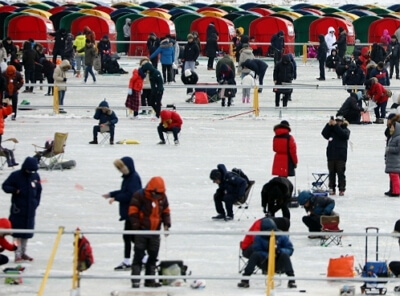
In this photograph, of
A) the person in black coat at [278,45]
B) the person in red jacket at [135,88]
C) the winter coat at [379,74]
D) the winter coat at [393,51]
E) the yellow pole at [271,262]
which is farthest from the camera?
the person in black coat at [278,45]

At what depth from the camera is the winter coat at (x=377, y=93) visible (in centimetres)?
2870

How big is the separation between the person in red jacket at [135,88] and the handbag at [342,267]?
13262 mm

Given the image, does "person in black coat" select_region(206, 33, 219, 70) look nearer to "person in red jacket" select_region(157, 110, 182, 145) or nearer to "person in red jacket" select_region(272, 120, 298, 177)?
"person in red jacket" select_region(157, 110, 182, 145)

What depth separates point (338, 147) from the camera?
810 inches

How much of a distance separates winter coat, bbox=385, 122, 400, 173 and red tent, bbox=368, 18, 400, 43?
86.9ft

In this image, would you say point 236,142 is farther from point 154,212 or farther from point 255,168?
point 154,212

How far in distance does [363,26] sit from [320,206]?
3177 cm

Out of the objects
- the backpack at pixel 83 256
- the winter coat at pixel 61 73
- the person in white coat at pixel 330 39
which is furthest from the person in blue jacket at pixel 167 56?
the backpack at pixel 83 256

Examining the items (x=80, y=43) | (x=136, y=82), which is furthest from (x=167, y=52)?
(x=136, y=82)

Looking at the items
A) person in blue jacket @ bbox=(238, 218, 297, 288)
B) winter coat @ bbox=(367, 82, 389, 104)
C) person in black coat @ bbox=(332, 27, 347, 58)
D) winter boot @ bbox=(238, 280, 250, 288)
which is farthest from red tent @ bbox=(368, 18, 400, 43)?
person in blue jacket @ bbox=(238, 218, 297, 288)

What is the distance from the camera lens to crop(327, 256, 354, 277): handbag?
1523cm

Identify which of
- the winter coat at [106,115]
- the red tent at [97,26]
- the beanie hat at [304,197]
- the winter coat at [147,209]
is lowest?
the beanie hat at [304,197]

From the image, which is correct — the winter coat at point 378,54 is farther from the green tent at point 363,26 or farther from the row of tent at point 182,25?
the green tent at point 363,26

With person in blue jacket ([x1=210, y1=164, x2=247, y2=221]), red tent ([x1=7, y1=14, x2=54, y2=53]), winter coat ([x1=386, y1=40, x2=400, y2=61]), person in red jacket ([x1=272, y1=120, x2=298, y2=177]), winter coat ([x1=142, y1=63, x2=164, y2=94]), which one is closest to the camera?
person in blue jacket ([x1=210, y1=164, x2=247, y2=221])
